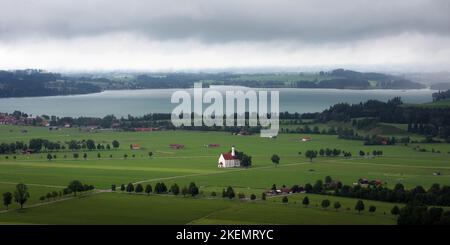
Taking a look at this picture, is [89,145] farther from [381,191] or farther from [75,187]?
[381,191]

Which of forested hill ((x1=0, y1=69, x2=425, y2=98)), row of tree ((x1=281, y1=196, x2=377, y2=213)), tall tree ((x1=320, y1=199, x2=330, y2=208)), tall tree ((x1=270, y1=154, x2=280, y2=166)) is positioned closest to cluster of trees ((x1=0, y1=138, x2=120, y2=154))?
tall tree ((x1=270, y1=154, x2=280, y2=166))

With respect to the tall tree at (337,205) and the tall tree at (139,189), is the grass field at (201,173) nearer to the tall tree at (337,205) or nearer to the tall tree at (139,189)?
the tall tree at (337,205)

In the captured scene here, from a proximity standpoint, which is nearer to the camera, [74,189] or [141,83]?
[74,189]

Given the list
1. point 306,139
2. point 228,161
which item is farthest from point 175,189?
point 306,139

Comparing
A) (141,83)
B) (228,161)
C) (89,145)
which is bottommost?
(228,161)

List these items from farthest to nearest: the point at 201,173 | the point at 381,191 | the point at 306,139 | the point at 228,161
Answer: the point at 306,139, the point at 228,161, the point at 201,173, the point at 381,191

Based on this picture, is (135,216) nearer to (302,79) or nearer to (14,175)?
(14,175)

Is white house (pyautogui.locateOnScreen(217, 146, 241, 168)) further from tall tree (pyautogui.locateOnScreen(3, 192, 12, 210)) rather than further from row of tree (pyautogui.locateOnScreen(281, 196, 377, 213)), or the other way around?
tall tree (pyautogui.locateOnScreen(3, 192, 12, 210))
